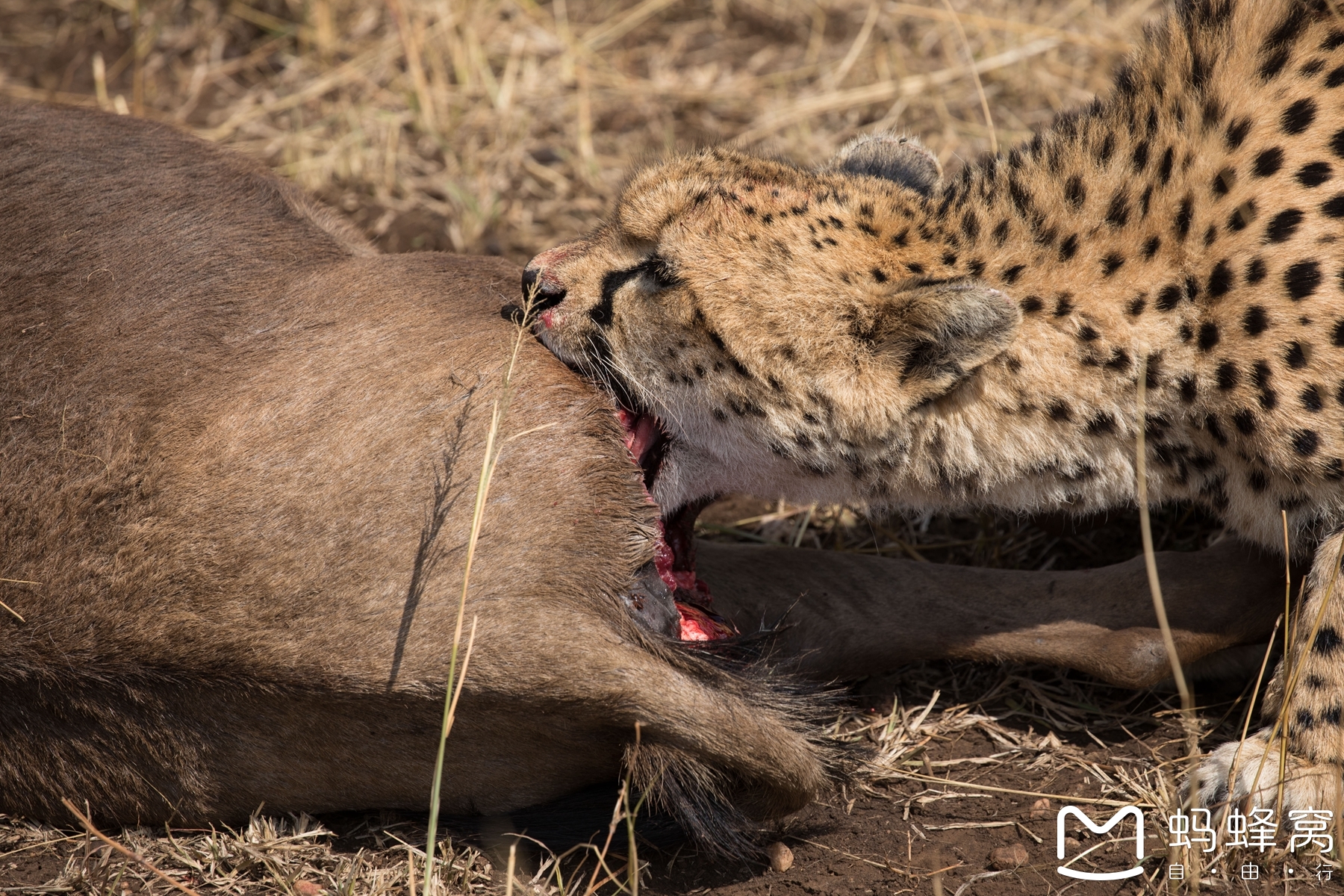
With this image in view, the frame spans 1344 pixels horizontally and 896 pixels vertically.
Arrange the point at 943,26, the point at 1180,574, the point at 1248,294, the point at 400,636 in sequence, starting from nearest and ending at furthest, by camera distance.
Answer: the point at 400,636 < the point at 1248,294 < the point at 1180,574 < the point at 943,26

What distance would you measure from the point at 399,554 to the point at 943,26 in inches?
169

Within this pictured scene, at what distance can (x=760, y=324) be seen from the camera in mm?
2855

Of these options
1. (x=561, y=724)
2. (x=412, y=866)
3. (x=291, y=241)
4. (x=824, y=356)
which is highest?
(x=291, y=241)

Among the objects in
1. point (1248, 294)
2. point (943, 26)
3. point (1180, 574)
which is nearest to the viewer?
point (1248, 294)

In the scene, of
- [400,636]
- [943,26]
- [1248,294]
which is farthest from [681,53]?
[400,636]

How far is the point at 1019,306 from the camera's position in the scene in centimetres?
281

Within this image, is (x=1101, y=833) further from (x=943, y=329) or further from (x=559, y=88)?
(x=559, y=88)

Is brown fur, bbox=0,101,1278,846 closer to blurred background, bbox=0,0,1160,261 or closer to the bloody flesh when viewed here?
the bloody flesh

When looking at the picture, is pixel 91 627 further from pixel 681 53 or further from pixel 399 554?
pixel 681 53

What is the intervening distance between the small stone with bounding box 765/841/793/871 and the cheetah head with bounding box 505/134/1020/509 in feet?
2.89

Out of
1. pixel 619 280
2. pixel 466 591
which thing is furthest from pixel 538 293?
pixel 466 591

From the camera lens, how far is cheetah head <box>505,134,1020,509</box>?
280 centimetres

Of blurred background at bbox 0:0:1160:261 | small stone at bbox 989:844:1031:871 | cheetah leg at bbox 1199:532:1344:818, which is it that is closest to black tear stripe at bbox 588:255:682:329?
small stone at bbox 989:844:1031:871

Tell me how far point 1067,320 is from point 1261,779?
43.8 inches
